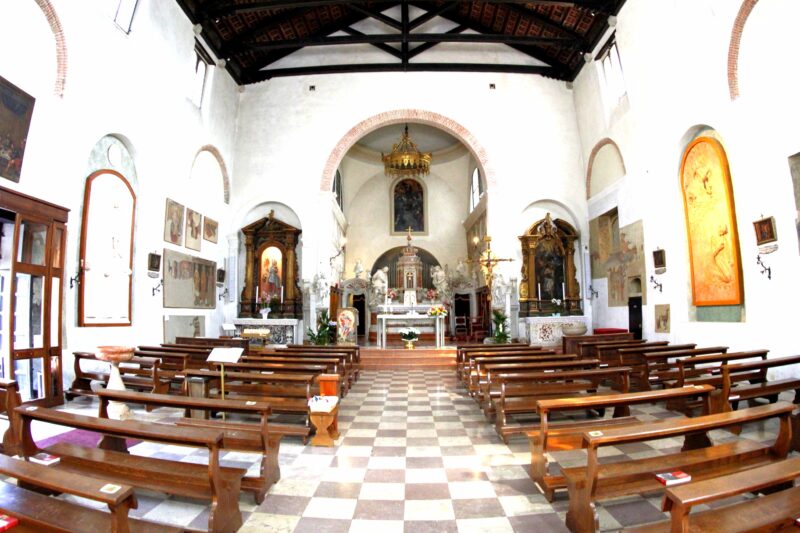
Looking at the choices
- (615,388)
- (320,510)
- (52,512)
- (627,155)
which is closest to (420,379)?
(615,388)

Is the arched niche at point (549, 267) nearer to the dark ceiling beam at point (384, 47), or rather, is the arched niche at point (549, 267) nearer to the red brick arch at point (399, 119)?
the red brick arch at point (399, 119)

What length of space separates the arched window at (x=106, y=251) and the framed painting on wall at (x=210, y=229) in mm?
3671

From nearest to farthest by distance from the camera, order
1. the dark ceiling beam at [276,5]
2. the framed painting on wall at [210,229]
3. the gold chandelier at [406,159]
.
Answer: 1. the dark ceiling beam at [276,5]
2. the framed painting on wall at [210,229]
3. the gold chandelier at [406,159]

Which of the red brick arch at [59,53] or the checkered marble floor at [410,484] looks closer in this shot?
the checkered marble floor at [410,484]

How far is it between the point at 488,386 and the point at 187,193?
11.0 m

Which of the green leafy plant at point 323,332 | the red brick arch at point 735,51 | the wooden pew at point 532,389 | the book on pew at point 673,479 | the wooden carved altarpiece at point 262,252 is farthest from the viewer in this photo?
the wooden carved altarpiece at point 262,252

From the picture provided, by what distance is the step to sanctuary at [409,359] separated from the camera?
12095 mm

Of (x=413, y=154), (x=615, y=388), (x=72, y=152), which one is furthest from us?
(x=413, y=154)

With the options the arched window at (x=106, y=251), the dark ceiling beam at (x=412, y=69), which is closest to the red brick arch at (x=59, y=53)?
the arched window at (x=106, y=251)

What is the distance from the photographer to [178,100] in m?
12.4

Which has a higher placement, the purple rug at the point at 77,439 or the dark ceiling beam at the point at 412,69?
the dark ceiling beam at the point at 412,69

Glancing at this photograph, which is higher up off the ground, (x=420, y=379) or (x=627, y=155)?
(x=627, y=155)

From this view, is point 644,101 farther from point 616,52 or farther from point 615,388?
point 615,388

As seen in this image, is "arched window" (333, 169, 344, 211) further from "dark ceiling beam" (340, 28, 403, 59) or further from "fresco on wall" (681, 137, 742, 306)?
"fresco on wall" (681, 137, 742, 306)
